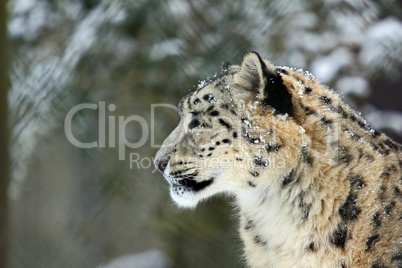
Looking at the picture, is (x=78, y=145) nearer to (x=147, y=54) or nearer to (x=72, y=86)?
(x=72, y=86)

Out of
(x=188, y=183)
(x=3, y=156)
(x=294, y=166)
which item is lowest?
(x=188, y=183)

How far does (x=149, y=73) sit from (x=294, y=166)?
2.67 metres

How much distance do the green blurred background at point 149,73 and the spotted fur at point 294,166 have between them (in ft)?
5.28

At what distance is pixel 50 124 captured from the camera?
195 inches

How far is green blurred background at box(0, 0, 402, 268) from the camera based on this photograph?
4.45 meters

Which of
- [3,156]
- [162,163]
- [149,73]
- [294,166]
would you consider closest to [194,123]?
[162,163]

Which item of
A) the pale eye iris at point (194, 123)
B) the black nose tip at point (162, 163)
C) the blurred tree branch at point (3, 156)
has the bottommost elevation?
the black nose tip at point (162, 163)

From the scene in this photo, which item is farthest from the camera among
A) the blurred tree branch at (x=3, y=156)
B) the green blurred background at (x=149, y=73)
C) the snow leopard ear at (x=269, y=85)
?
the green blurred background at (x=149, y=73)

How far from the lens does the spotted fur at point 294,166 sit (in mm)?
2371

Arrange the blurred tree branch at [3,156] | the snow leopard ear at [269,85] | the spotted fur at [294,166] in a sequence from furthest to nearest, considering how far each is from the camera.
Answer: the snow leopard ear at [269,85]
the spotted fur at [294,166]
the blurred tree branch at [3,156]

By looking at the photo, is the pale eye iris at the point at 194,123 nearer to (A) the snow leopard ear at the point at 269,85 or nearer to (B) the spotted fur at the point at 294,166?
(B) the spotted fur at the point at 294,166

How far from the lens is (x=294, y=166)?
2467mm

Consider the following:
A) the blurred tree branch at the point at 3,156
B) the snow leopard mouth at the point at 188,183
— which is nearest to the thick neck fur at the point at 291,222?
the snow leopard mouth at the point at 188,183

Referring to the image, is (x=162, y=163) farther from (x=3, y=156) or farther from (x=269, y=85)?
(x=3, y=156)
